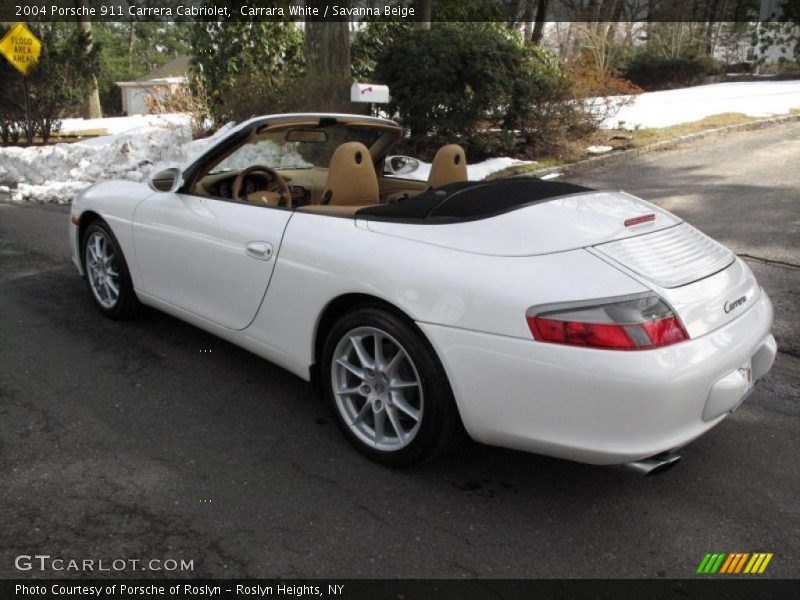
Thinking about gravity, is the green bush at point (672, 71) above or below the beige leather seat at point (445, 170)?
above

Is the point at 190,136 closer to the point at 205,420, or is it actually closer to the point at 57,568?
the point at 205,420

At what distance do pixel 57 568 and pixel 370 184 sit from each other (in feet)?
7.76

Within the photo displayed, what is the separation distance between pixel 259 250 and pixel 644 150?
10367mm

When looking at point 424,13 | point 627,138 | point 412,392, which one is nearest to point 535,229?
point 412,392

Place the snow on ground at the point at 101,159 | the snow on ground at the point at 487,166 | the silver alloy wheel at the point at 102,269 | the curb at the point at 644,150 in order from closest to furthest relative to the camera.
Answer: the silver alloy wheel at the point at 102,269 < the snow on ground at the point at 487,166 < the curb at the point at 644,150 < the snow on ground at the point at 101,159

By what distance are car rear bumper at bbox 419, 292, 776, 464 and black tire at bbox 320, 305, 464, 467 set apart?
83 millimetres

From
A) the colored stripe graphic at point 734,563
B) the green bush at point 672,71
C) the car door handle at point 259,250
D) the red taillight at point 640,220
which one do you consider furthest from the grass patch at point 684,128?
the green bush at point 672,71

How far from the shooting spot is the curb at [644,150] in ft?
33.8

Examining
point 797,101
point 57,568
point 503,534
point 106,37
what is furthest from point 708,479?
point 106,37

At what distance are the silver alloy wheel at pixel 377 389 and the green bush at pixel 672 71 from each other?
31.2m

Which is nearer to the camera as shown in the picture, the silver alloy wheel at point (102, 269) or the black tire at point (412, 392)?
the black tire at point (412, 392)

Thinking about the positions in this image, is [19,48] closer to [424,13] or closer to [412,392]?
[424,13]

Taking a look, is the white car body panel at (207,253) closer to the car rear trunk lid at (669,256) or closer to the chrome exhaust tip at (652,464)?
the car rear trunk lid at (669,256)
